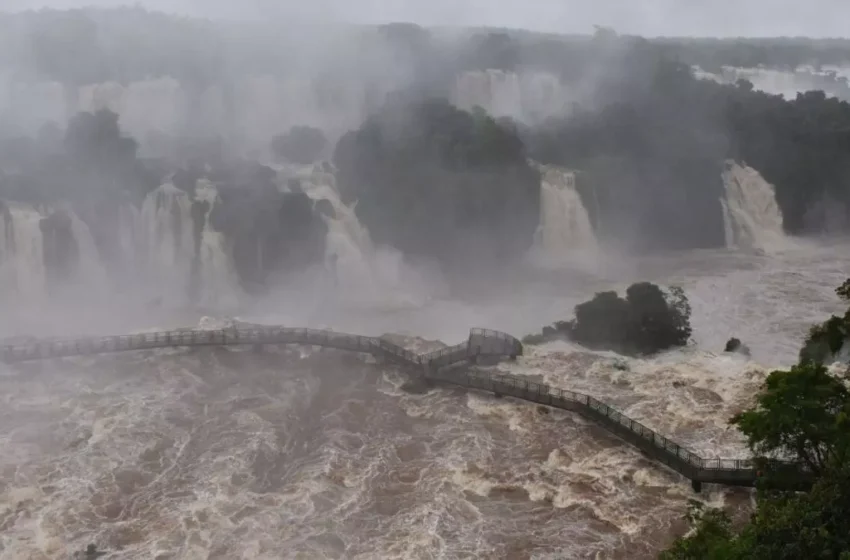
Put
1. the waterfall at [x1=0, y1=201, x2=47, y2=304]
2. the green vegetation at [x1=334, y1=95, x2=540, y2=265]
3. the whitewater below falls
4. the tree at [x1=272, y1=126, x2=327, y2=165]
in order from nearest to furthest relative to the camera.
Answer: the whitewater below falls
the waterfall at [x1=0, y1=201, x2=47, y2=304]
the green vegetation at [x1=334, y1=95, x2=540, y2=265]
the tree at [x1=272, y1=126, x2=327, y2=165]

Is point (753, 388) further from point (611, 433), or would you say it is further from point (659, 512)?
point (659, 512)

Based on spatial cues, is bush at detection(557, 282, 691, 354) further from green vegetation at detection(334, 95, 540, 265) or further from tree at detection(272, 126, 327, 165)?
tree at detection(272, 126, 327, 165)

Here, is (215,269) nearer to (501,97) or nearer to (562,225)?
(562,225)

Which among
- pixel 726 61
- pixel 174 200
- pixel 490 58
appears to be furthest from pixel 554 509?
pixel 726 61

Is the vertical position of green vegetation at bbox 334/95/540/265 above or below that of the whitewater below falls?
above

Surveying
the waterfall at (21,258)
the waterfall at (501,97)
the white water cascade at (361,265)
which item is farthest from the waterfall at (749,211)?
the waterfall at (21,258)

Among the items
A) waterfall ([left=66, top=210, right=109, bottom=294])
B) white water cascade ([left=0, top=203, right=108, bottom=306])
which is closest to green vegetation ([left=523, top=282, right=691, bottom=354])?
waterfall ([left=66, top=210, right=109, bottom=294])

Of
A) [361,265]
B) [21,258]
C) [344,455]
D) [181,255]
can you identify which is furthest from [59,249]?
[344,455]

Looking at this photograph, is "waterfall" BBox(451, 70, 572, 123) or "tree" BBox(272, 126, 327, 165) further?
"waterfall" BBox(451, 70, 572, 123)
